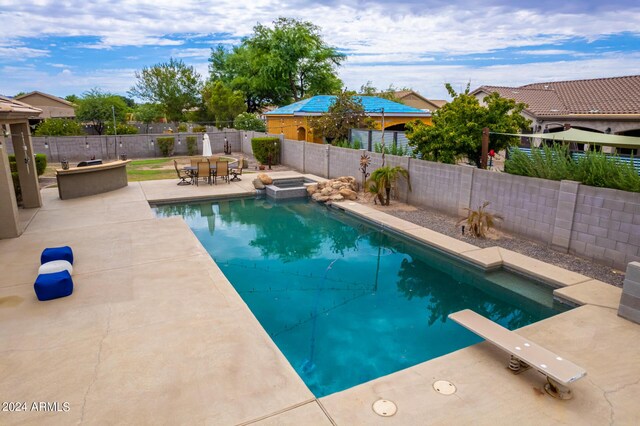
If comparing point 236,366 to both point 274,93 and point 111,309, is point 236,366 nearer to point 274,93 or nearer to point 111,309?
point 111,309

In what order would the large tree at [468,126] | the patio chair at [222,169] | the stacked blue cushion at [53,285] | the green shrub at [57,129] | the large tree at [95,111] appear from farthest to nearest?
the large tree at [95,111]
the green shrub at [57,129]
the patio chair at [222,169]
the large tree at [468,126]
the stacked blue cushion at [53,285]

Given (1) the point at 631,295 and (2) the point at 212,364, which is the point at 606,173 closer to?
(1) the point at 631,295

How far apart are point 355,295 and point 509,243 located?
4207 mm

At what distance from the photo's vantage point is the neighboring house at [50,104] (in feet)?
128

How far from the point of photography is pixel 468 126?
11.7 meters

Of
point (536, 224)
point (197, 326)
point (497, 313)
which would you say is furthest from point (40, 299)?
point (536, 224)

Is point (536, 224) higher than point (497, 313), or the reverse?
point (536, 224)

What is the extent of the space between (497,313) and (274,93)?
38172 mm

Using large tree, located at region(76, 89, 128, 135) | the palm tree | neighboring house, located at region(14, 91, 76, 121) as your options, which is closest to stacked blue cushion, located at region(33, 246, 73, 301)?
the palm tree

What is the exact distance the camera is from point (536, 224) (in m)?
9.20

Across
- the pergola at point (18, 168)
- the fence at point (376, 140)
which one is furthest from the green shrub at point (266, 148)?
the pergola at point (18, 168)

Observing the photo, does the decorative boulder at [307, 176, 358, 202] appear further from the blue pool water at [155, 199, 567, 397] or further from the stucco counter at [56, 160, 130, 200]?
the stucco counter at [56, 160, 130, 200]

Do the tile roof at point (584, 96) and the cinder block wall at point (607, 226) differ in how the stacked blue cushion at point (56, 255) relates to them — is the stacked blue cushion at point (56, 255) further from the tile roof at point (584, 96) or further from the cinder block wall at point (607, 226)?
the tile roof at point (584, 96)

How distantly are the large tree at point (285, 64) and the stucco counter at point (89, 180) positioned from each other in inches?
1041
